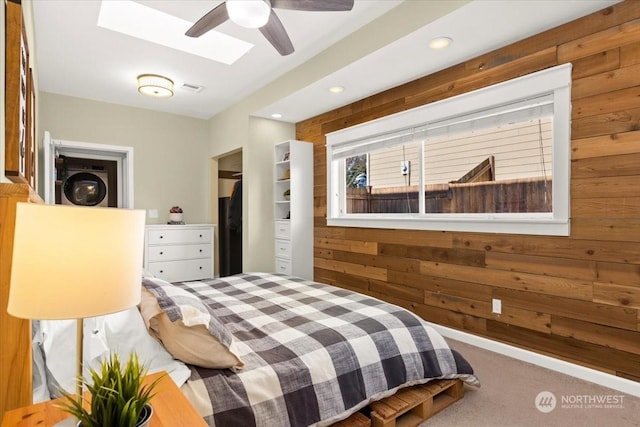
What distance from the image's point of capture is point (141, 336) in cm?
136

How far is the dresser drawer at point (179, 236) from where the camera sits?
451 cm

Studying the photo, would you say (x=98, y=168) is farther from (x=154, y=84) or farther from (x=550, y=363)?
(x=550, y=363)

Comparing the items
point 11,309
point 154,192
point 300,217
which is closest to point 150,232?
point 154,192

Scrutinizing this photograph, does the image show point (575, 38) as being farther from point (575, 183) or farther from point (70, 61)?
point (70, 61)

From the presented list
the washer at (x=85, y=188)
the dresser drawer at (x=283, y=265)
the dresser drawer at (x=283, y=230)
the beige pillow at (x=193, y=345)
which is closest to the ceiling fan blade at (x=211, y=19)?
the beige pillow at (x=193, y=345)

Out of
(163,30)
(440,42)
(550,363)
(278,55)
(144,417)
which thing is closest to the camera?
(144,417)

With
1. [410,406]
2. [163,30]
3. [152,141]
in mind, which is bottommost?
[410,406]

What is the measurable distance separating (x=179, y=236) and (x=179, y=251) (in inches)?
8.2

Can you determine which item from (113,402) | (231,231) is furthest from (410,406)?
(231,231)

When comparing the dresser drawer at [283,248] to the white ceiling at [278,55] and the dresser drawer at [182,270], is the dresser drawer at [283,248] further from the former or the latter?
the white ceiling at [278,55]

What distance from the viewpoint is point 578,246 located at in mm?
2268

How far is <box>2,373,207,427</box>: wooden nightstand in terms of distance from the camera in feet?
2.76

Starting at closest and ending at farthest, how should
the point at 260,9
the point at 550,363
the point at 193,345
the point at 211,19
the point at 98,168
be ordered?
the point at 193,345, the point at 260,9, the point at 211,19, the point at 550,363, the point at 98,168

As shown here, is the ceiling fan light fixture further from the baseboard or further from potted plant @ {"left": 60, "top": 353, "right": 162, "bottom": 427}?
the baseboard
